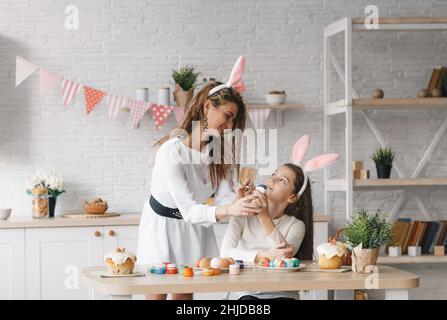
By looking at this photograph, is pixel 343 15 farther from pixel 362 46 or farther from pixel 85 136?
pixel 85 136

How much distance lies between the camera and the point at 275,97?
556 centimetres

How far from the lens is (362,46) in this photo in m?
5.85

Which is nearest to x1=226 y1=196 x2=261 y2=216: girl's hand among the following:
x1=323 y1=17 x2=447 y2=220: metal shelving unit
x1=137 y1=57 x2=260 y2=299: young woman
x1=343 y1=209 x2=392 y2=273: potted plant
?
x1=137 y1=57 x2=260 y2=299: young woman

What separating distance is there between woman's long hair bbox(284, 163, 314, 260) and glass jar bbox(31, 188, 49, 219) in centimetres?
223

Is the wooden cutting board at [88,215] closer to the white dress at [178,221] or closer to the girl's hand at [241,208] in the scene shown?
the white dress at [178,221]

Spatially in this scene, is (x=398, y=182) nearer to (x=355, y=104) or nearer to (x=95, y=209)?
(x=355, y=104)

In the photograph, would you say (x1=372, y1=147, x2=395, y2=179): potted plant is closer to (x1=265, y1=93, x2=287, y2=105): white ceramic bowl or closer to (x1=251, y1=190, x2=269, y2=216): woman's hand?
(x1=265, y1=93, x2=287, y2=105): white ceramic bowl

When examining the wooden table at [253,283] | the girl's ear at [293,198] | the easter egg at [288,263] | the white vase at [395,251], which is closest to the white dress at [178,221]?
the girl's ear at [293,198]

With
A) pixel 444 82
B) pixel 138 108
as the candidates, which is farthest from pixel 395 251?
pixel 138 108

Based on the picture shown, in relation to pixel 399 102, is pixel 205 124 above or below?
below

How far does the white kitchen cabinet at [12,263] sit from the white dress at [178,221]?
65.3 inches

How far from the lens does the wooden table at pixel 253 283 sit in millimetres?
2637

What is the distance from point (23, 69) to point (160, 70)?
0.93m
